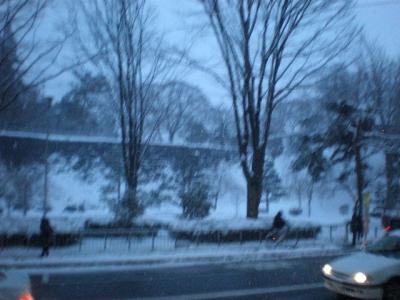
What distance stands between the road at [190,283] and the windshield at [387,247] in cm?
131

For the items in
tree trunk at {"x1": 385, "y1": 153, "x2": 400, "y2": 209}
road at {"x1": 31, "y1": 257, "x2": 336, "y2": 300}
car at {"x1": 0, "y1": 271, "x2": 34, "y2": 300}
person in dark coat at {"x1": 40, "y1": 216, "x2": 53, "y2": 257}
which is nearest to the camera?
car at {"x1": 0, "y1": 271, "x2": 34, "y2": 300}

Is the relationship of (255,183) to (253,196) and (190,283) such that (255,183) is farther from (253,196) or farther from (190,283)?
(190,283)

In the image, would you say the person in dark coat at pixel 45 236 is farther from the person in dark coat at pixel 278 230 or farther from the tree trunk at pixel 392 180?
the tree trunk at pixel 392 180

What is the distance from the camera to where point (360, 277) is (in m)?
8.68

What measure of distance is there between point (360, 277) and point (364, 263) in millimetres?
475

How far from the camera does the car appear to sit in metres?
5.91

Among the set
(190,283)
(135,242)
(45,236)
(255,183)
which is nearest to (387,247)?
(190,283)

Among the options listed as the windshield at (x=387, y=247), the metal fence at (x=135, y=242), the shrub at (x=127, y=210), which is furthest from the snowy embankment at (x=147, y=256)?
the windshield at (x=387, y=247)

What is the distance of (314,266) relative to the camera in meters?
15.6

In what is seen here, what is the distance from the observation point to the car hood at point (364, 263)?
8.84 m

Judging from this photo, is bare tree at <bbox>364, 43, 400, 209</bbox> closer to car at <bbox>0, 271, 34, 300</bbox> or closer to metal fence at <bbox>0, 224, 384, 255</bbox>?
metal fence at <bbox>0, 224, 384, 255</bbox>

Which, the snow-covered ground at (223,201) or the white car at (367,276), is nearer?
the white car at (367,276)

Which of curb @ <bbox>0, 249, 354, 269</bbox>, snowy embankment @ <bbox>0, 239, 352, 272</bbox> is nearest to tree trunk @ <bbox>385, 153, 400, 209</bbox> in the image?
snowy embankment @ <bbox>0, 239, 352, 272</bbox>

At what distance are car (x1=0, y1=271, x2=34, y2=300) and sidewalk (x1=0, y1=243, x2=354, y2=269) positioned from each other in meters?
8.76
